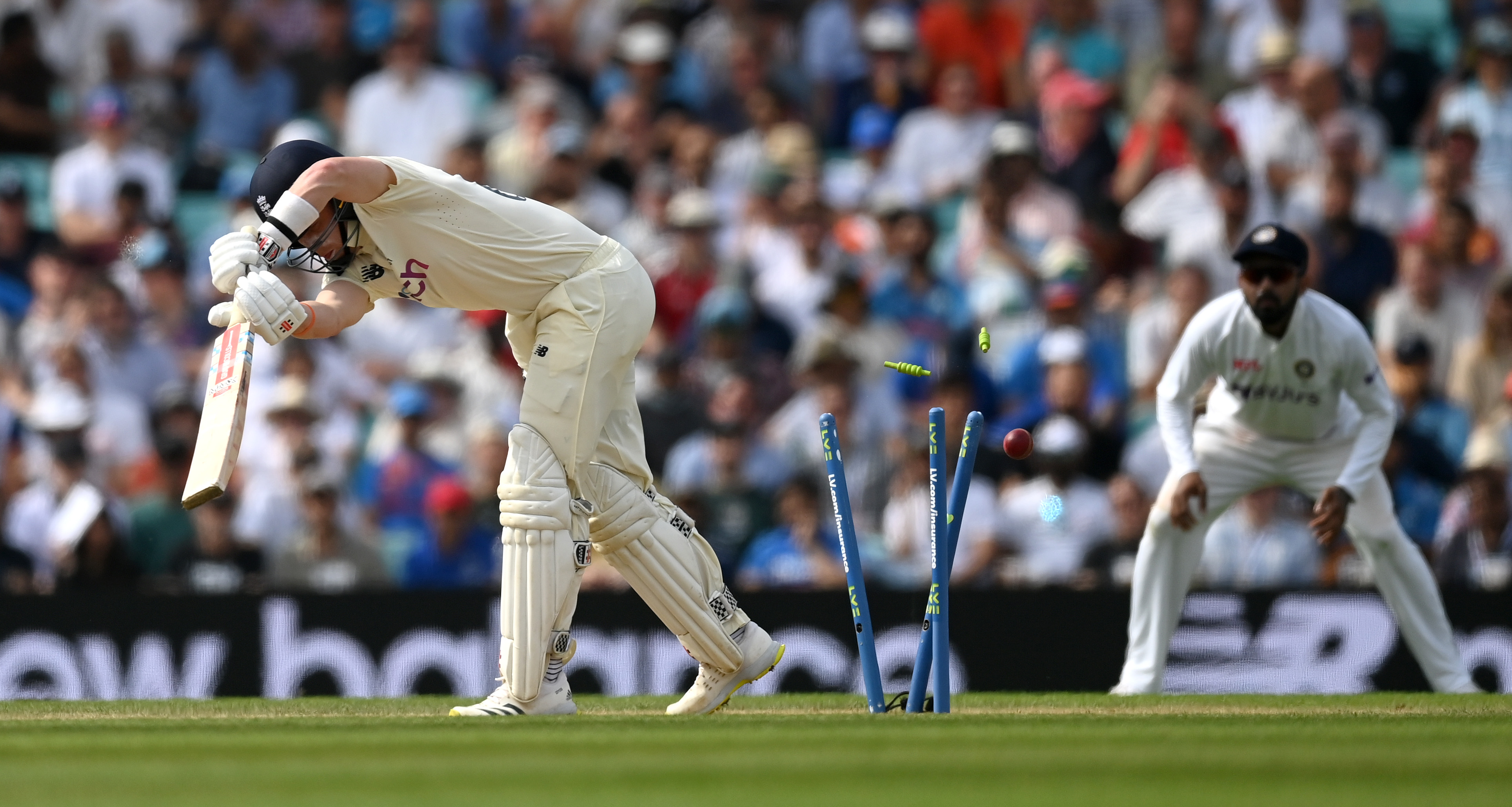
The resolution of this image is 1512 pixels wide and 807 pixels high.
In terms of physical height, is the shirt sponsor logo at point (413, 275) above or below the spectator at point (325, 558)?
above

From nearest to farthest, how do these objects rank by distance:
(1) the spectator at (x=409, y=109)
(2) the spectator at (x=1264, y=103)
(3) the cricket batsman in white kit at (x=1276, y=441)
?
1. (3) the cricket batsman in white kit at (x=1276, y=441)
2. (2) the spectator at (x=1264, y=103)
3. (1) the spectator at (x=409, y=109)

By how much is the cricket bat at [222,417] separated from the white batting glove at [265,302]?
0.07 m

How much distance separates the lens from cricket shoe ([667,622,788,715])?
21.4 ft

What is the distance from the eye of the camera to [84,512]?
31.8ft

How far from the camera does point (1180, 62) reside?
39.4 feet

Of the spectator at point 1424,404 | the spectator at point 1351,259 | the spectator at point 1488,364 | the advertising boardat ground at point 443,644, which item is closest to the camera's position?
the advertising boardat ground at point 443,644

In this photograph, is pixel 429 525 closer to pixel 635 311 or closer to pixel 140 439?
pixel 140 439

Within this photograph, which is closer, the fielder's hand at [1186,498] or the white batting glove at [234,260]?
the white batting glove at [234,260]

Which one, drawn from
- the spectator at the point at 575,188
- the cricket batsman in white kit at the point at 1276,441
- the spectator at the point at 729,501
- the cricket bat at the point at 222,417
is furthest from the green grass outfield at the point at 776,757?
the spectator at the point at 575,188

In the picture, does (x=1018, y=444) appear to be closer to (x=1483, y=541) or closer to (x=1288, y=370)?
(x=1288, y=370)

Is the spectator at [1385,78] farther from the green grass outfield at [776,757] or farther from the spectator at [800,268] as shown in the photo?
the green grass outfield at [776,757]

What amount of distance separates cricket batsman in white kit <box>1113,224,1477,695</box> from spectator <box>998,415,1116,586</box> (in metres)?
1.76

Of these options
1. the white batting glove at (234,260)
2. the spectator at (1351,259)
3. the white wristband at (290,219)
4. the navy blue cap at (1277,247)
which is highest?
the spectator at (1351,259)

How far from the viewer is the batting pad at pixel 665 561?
20.8 ft
